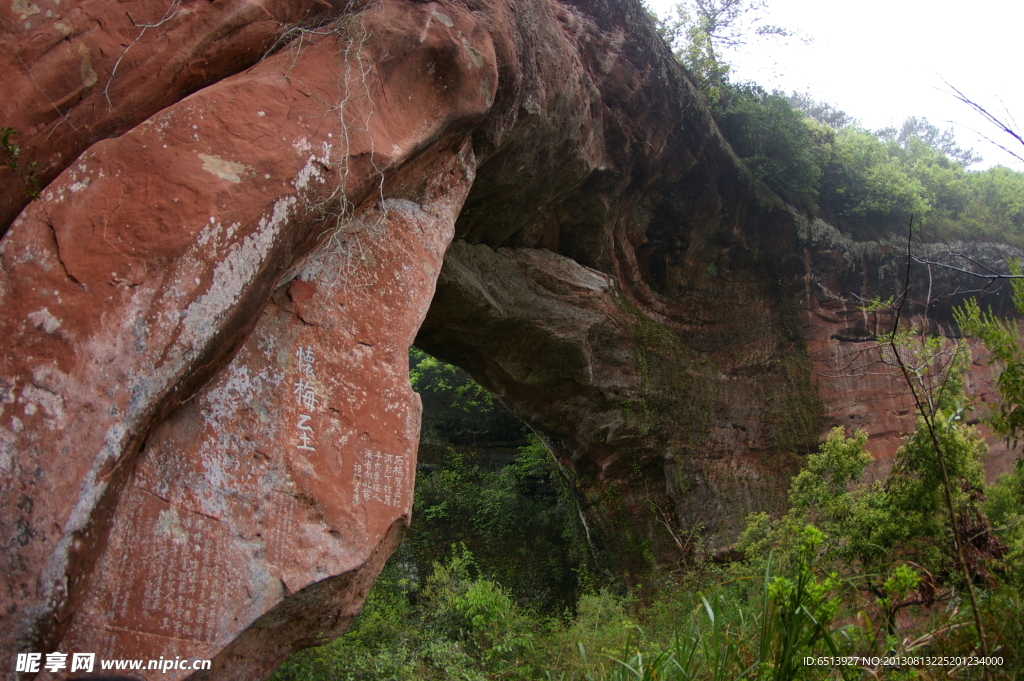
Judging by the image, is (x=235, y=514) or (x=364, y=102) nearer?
(x=235, y=514)

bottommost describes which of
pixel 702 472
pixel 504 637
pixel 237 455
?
pixel 504 637

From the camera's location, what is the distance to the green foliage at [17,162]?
2.99m

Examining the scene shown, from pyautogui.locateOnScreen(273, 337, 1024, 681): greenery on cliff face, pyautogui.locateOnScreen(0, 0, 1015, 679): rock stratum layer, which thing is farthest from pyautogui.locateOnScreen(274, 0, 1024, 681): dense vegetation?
pyautogui.locateOnScreen(0, 0, 1015, 679): rock stratum layer

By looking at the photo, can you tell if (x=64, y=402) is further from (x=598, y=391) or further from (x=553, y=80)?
(x=598, y=391)

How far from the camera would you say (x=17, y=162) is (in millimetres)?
3057

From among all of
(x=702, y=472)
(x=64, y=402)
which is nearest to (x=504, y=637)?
(x=702, y=472)

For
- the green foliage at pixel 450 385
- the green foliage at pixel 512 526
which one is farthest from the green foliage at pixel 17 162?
the green foliage at pixel 450 385

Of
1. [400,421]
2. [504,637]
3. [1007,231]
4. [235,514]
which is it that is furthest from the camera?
[1007,231]

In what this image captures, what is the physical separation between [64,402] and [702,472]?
21.8 feet

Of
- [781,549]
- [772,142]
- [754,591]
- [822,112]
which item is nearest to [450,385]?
[772,142]

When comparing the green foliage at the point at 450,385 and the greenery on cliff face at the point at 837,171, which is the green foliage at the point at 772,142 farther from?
the green foliage at the point at 450,385

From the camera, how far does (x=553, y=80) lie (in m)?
5.31

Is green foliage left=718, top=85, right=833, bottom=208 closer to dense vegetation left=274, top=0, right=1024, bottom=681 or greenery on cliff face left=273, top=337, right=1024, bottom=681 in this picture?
dense vegetation left=274, top=0, right=1024, bottom=681

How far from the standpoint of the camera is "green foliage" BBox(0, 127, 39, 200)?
118 inches
